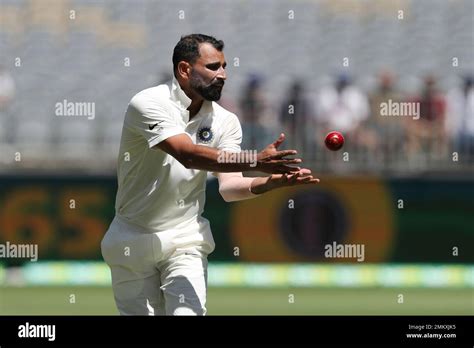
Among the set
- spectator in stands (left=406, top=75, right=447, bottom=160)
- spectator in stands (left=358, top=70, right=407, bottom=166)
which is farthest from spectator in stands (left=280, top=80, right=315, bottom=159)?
spectator in stands (left=406, top=75, right=447, bottom=160)

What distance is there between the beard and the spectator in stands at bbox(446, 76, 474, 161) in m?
Result: 8.56

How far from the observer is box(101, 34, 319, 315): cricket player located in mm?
6762

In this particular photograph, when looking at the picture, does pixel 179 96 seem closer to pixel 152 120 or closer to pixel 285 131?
pixel 152 120

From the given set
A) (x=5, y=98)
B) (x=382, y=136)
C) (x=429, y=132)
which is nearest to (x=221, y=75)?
(x=382, y=136)

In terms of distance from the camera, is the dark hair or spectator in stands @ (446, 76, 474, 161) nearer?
the dark hair

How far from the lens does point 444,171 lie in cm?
1456

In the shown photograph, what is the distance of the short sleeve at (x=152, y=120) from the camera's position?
262 inches

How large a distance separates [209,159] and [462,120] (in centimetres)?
909

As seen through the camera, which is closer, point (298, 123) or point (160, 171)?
point (160, 171)

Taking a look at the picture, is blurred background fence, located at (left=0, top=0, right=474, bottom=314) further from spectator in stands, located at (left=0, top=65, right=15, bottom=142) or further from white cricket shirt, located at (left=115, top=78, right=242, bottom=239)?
white cricket shirt, located at (left=115, top=78, right=242, bottom=239)

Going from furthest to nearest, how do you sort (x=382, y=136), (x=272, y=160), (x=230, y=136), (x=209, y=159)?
(x=382, y=136) → (x=230, y=136) → (x=209, y=159) → (x=272, y=160)

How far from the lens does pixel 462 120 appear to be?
14992mm
